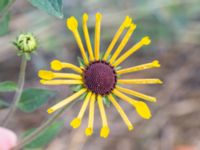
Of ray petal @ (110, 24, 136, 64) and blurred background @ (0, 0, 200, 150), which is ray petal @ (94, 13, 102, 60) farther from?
blurred background @ (0, 0, 200, 150)

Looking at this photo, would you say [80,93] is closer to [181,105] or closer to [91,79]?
[91,79]

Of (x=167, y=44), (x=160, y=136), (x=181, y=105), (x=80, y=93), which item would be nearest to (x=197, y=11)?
(x=167, y=44)

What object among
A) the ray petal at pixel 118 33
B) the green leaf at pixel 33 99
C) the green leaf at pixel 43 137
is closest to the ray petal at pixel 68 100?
the ray petal at pixel 118 33

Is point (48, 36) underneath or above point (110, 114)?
above

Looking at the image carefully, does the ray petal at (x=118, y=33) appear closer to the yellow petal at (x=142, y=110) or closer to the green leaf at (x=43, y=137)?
the yellow petal at (x=142, y=110)

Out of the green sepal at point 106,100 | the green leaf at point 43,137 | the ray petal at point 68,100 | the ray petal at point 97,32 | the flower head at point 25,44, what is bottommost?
the green leaf at point 43,137

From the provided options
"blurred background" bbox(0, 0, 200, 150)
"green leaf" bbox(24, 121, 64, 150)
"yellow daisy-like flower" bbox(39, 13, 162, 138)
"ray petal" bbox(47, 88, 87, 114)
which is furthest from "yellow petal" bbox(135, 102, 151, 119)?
"blurred background" bbox(0, 0, 200, 150)
